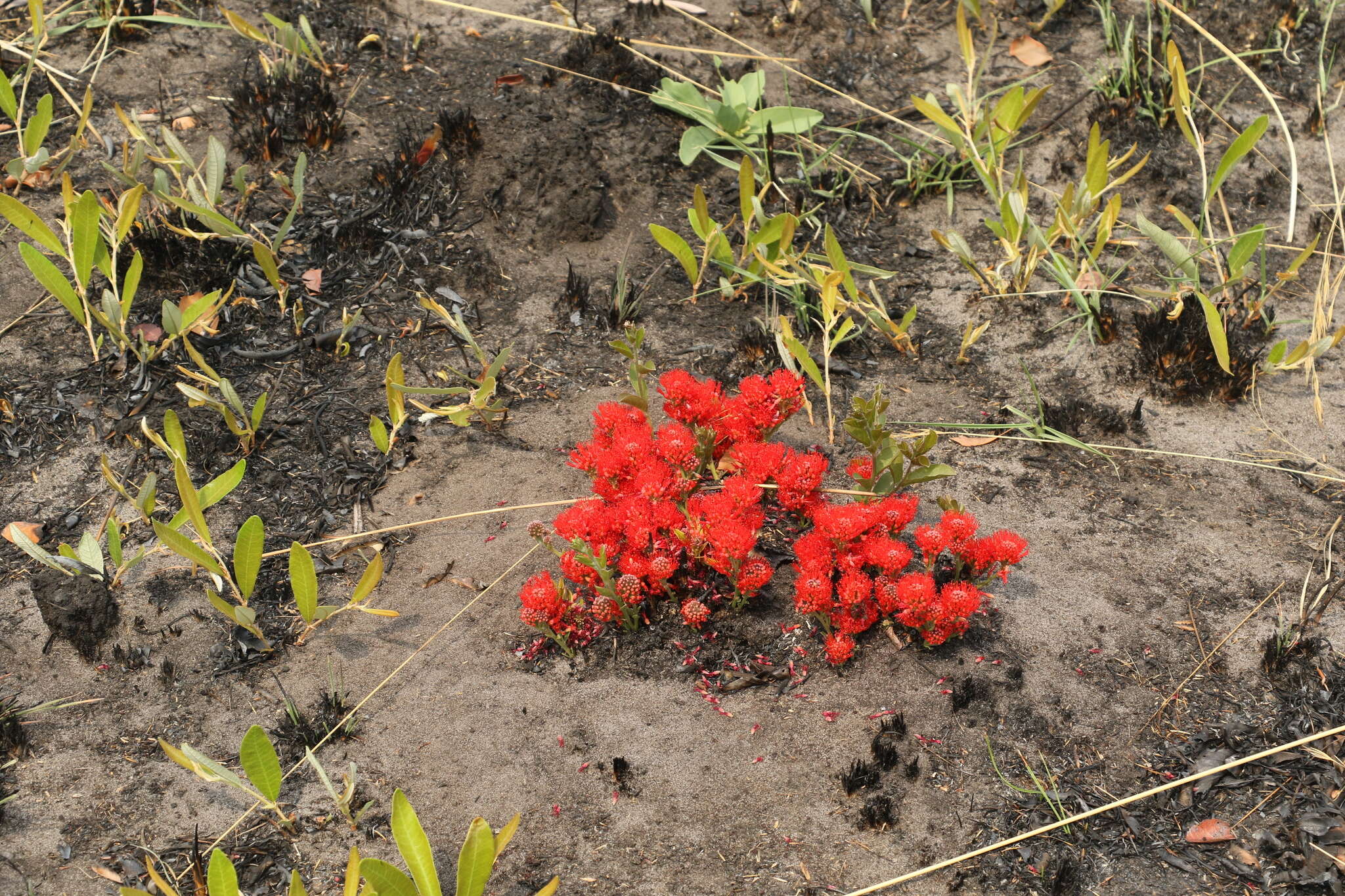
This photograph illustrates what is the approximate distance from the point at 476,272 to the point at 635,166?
92 centimetres

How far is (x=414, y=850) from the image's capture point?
2311 mm

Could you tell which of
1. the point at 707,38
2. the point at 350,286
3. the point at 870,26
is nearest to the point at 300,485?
the point at 350,286

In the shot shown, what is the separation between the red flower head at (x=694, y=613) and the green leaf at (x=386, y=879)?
37.3 inches

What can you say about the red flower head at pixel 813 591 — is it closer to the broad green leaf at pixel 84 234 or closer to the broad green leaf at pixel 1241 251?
the broad green leaf at pixel 1241 251

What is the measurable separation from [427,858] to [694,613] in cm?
91

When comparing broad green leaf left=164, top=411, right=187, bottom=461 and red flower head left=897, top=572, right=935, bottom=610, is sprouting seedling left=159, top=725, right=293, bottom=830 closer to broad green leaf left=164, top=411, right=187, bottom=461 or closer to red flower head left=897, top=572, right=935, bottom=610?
broad green leaf left=164, top=411, right=187, bottom=461

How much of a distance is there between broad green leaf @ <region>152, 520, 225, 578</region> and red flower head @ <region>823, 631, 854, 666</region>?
1.67 meters

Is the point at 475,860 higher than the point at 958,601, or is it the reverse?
the point at 958,601

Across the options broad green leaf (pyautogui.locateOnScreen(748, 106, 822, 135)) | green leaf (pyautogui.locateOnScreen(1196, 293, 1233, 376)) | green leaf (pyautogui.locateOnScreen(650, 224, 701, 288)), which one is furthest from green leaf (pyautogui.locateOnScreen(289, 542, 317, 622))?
green leaf (pyautogui.locateOnScreen(1196, 293, 1233, 376))

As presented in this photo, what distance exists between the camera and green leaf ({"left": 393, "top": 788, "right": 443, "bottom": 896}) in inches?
90.7

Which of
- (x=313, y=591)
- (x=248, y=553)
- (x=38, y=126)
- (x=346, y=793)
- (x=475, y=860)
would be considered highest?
(x=38, y=126)

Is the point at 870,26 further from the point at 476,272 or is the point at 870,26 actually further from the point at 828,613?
the point at 828,613

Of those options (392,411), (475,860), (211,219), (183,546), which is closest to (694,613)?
(475,860)

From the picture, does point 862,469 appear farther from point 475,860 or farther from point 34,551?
point 34,551
